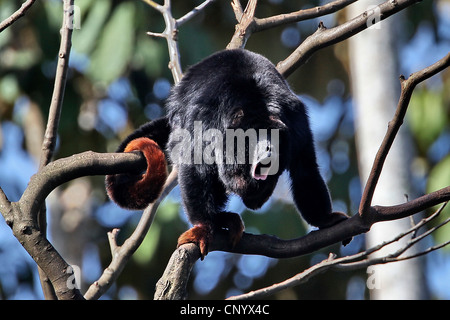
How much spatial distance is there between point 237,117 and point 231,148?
0.55ft

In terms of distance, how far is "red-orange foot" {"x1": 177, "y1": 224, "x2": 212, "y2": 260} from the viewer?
9.95 ft

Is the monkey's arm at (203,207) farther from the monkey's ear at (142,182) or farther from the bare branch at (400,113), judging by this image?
the bare branch at (400,113)

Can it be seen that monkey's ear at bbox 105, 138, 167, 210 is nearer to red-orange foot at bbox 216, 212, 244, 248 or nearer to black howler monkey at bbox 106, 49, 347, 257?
black howler monkey at bbox 106, 49, 347, 257

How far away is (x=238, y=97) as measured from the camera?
347 cm

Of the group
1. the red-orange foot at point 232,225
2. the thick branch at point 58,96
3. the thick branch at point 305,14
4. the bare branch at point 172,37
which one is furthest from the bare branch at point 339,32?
the thick branch at point 58,96

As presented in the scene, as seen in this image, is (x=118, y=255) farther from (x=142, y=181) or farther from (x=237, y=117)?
(x=237, y=117)

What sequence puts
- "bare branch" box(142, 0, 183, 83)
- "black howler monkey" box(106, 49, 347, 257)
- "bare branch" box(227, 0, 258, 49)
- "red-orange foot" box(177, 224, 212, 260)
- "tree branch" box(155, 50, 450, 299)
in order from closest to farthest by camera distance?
"tree branch" box(155, 50, 450, 299) < "red-orange foot" box(177, 224, 212, 260) < "black howler monkey" box(106, 49, 347, 257) < "bare branch" box(142, 0, 183, 83) < "bare branch" box(227, 0, 258, 49)

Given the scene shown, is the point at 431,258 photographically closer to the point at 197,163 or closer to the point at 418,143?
the point at 418,143

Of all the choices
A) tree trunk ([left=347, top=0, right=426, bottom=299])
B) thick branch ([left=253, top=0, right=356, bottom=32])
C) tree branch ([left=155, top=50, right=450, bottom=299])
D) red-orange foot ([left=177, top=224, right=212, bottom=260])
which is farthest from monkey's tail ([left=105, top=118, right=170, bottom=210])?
tree trunk ([left=347, top=0, right=426, bottom=299])

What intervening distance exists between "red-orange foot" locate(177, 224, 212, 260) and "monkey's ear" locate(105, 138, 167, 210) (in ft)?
1.10

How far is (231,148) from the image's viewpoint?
337 centimetres

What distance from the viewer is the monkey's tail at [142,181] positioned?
3230mm

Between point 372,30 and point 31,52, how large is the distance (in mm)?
5803
